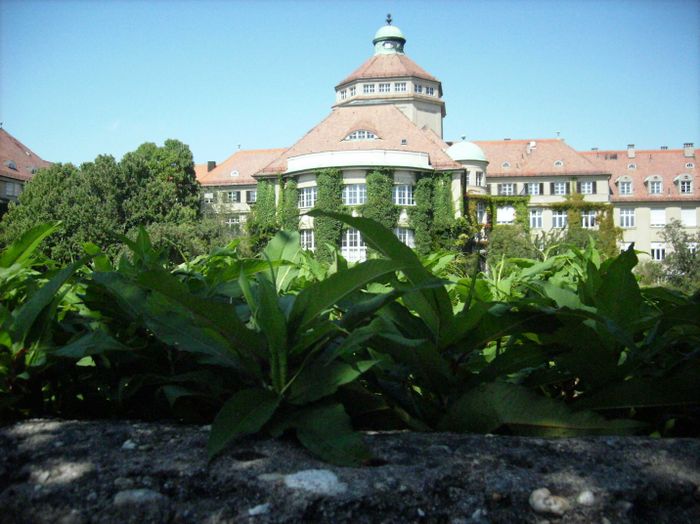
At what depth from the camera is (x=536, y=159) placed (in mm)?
65688

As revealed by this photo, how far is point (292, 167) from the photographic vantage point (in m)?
50.1

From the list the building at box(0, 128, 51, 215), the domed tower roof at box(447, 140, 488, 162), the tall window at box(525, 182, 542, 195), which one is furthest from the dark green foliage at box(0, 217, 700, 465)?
the tall window at box(525, 182, 542, 195)

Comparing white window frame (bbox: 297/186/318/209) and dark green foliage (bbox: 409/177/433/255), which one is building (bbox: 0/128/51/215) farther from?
dark green foliage (bbox: 409/177/433/255)

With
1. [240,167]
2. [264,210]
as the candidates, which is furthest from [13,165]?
[264,210]

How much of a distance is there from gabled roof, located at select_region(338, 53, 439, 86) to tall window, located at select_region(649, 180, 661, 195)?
22.5 metres

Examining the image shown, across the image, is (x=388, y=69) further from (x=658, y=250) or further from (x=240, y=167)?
(x=658, y=250)

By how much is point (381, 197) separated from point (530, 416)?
47.0 metres

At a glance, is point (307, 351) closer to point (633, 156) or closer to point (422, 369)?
point (422, 369)

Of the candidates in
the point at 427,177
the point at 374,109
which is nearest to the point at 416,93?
the point at 374,109

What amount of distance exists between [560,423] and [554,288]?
37cm

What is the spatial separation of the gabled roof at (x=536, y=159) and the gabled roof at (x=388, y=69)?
9228 mm

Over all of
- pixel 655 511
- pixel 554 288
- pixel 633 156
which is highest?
pixel 633 156

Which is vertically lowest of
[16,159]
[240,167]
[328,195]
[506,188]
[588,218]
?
[588,218]

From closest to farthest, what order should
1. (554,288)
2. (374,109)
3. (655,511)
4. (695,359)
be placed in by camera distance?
(655,511)
(695,359)
(554,288)
(374,109)
